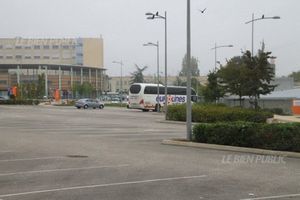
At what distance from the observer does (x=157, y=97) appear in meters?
63.8

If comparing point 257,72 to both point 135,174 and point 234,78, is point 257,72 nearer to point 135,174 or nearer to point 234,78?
point 234,78

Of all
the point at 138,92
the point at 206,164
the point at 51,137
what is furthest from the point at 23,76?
the point at 206,164

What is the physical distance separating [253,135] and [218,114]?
18.9m

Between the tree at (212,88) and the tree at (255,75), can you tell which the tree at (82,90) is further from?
the tree at (255,75)

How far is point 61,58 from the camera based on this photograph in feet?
575

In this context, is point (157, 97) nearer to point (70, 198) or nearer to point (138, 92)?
point (138, 92)

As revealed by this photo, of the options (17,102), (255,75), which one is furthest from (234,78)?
(17,102)

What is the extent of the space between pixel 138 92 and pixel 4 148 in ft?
153

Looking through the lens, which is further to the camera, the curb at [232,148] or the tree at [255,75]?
the tree at [255,75]

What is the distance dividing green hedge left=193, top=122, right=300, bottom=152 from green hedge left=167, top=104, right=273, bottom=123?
1626 centimetres

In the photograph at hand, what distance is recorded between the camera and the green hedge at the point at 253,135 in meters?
17.1

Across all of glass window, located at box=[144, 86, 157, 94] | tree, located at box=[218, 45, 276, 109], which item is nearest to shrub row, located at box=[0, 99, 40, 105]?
glass window, located at box=[144, 86, 157, 94]

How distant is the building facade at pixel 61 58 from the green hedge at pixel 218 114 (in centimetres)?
12159

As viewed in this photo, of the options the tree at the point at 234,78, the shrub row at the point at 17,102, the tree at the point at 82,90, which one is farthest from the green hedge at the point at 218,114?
the tree at the point at 82,90
